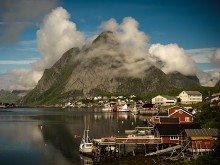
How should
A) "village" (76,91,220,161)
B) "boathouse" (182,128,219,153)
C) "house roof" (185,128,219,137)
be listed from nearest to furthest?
"boathouse" (182,128,219,153), "village" (76,91,220,161), "house roof" (185,128,219,137)

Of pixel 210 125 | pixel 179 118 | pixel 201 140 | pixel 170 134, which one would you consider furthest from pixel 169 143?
pixel 179 118

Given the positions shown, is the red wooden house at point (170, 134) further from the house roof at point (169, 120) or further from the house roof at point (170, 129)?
the house roof at point (169, 120)

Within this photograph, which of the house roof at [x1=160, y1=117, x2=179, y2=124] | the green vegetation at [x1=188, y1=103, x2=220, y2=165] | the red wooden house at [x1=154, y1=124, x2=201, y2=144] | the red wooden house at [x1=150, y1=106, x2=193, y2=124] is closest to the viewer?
the green vegetation at [x1=188, y1=103, x2=220, y2=165]

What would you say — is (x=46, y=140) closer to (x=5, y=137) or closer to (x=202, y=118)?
(x=5, y=137)

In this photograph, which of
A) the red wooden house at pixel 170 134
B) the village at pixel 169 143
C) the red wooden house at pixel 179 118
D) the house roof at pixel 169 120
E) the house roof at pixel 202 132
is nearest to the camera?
the village at pixel 169 143

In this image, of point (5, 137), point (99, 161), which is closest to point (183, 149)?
point (99, 161)

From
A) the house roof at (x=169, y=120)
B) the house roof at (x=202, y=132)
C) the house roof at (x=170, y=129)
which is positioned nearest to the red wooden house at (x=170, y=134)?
the house roof at (x=170, y=129)

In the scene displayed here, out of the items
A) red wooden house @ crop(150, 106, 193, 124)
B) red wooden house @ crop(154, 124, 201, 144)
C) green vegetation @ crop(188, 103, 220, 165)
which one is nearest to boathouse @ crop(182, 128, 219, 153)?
green vegetation @ crop(188, 103, 220, 165)

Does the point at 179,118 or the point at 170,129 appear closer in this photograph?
the point at 170,129

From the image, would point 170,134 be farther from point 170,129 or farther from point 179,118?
point 179,118

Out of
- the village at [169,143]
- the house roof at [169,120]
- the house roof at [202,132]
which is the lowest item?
the village at [169,143]

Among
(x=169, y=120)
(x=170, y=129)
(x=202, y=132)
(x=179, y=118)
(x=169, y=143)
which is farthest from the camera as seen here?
(x=169, y=120)

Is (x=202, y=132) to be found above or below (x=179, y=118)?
below

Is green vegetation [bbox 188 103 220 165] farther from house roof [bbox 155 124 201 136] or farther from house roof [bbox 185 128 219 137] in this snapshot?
house roof [bbox 155 124 201 136]
